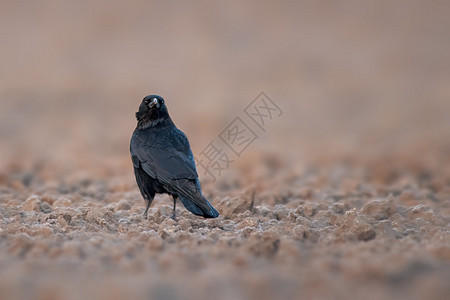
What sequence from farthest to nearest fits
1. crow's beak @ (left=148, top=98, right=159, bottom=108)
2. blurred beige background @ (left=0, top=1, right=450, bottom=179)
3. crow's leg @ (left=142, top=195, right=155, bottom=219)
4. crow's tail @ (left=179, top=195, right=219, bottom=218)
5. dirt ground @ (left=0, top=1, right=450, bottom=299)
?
blurred beige background @ (left=0, top=1, right=450, bottom=179) < crow's beak @ (left=148, top=98, right=159, bottom=108) < crow's leg @ (left=142, top=195, right=155, bottom=219) < crow's tail @ (left=179, top=195, right=219, bottom=218) < dirt ground @ (left=0, top=1, right=450, bottom=299)

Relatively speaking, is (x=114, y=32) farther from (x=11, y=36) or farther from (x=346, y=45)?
(x=346, y=45)

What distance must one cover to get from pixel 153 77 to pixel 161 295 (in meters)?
16.9

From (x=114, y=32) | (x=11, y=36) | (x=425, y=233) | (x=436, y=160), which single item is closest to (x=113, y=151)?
(x=436, y=160)

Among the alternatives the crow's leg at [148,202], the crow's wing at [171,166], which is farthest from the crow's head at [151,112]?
the crow's leg at [148,202]

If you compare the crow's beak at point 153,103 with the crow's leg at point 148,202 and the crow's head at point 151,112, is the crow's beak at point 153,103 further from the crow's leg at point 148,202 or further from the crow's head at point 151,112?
the crow's leg at point 148,202

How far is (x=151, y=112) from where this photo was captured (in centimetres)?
660

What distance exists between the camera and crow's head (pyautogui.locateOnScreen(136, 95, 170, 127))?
259 inches

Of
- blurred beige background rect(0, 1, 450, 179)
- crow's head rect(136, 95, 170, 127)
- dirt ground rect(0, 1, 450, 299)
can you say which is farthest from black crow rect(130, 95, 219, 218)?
blurred beige background rect(0, 1, 450, 179)

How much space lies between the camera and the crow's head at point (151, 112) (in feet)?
21.6

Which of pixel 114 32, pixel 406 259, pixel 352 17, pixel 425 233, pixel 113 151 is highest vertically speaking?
pixel 114 32

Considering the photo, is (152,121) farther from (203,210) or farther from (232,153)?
(232,153)

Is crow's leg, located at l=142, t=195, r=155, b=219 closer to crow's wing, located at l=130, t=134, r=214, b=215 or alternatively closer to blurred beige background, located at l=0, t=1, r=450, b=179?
crow's wing, located at l=130, t=134, r=214, b=215

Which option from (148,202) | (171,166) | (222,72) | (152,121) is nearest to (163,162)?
(171,166)

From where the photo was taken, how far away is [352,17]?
23.2 m
